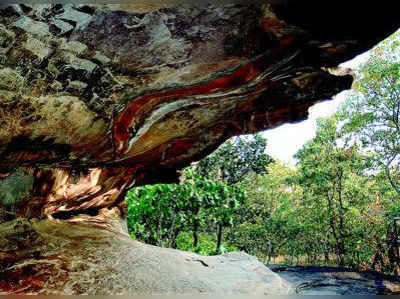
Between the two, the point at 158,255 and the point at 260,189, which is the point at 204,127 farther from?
the point at 260,189

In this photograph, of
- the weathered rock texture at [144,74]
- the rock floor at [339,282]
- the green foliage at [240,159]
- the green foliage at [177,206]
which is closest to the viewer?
the weathered rock texture at [144,74]

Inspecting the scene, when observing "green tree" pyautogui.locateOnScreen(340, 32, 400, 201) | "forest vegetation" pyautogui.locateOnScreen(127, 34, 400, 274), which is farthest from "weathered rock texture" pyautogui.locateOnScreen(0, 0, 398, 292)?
"green tree" pyautogui.locateOnScreen(340, 32, 400, 201)

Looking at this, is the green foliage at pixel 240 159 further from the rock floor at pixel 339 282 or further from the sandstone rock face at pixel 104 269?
the sandstone rock face at pixel 104 269

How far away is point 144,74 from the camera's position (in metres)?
2.73

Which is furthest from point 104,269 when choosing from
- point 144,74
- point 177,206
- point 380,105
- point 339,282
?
point 380,105

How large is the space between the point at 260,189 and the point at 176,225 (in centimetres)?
1122

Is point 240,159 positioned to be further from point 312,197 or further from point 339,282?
point 339,282

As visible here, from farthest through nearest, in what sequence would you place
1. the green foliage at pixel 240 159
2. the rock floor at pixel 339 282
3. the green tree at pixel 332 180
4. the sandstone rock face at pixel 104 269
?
1. the green foliage at pixel 240 159
2. the green tree at pixel 332 180
3. the rock floor at pixel 339 282
4. the sandstone rock face at pixel 104 269

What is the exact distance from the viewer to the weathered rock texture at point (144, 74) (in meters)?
2.32

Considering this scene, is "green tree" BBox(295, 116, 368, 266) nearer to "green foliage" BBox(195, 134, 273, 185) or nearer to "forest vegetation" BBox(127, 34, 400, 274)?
"forest vegetation" BBox(127, 34, 400, 274)

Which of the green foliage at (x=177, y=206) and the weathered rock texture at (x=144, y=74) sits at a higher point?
the weathered rock texture at (x=144, y=74)

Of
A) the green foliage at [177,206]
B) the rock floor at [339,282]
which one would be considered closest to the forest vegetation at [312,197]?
the green foliage at [177,206]

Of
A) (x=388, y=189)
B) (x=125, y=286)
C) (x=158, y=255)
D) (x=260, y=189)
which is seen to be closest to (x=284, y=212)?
(x=260, y=189)

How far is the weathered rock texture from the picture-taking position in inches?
91.4
